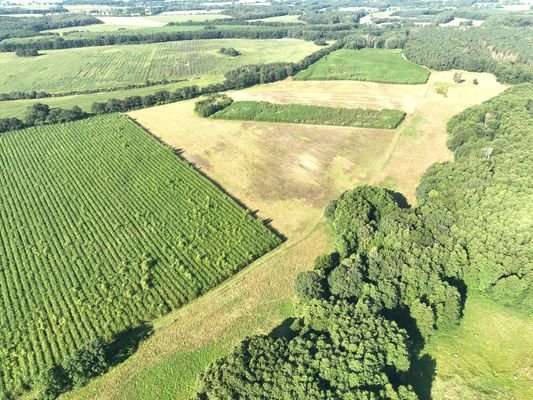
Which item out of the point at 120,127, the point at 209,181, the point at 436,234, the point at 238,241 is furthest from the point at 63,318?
the point at 120,127

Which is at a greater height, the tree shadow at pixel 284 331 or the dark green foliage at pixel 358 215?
the dark green foliage at pixel 358 215

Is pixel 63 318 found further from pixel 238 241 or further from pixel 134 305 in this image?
pixel 238 241

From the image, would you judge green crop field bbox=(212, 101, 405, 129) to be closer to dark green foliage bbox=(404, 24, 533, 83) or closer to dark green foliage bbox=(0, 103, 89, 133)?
dark green foliage bbox=(0, 103, 89, 133)

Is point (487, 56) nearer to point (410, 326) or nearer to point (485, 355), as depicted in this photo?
point (485, 355)

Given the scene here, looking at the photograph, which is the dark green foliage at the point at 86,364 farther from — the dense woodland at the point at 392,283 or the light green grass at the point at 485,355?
the light green grass at the point at 485,355

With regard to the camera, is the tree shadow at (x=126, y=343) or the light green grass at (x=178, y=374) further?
the tree shadow at (x=126, y=343)

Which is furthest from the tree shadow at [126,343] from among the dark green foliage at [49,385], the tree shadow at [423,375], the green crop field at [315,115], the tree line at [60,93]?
the tree line at [60,93]

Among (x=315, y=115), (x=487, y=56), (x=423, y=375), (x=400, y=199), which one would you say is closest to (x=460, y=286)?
(x=423, y=375)
